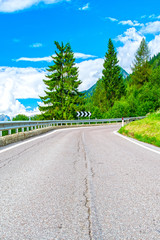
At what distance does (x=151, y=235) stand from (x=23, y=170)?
3.76 meters

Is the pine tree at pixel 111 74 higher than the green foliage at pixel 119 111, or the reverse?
the pine tree at pixel 111 74

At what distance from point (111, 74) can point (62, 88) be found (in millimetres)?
22157

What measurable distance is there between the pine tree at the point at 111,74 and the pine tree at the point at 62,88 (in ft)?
60.3

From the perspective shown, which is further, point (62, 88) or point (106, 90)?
point (106, 90)

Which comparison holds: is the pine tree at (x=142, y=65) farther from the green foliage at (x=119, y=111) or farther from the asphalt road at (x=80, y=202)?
the asphalt road at (x=80, y=202)

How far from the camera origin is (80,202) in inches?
133

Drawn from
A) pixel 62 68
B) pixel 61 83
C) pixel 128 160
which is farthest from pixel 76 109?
pixel 128 160

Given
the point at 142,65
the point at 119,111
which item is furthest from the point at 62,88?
the point at 142,65

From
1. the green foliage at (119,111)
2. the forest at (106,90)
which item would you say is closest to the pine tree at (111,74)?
the forest at (106,90)

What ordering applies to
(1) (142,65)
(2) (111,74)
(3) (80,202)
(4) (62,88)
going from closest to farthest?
(3) (80,202) < (4) (62,88) < (2) (111,74) < (1) (142,65)

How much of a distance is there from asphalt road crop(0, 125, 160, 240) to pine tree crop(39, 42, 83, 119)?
43412 millimetres

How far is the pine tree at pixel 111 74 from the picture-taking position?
2662 inches

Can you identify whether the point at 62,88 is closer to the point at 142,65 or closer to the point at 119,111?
the point at 119,111

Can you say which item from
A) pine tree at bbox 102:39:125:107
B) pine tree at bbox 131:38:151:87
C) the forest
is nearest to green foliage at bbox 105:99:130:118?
the forest
